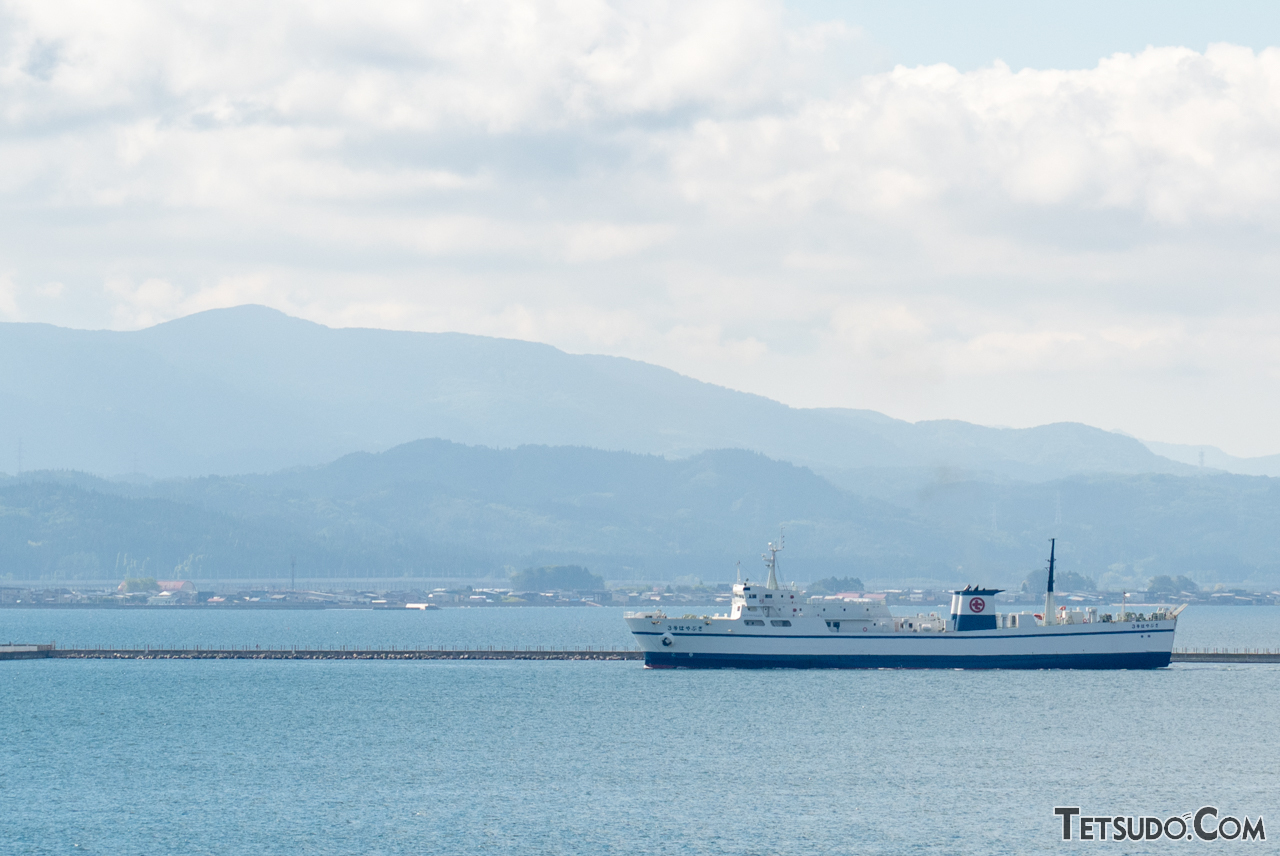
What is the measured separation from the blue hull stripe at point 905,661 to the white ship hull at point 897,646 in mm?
79

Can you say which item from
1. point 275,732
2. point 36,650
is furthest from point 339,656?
point 275,732

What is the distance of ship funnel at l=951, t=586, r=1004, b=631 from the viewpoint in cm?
13238

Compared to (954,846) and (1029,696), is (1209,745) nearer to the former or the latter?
(1029,696)

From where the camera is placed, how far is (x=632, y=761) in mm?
86375

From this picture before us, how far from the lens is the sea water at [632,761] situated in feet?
225

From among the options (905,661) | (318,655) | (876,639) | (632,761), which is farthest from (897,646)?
(318,655)

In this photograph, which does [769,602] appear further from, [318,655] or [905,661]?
[318,655]

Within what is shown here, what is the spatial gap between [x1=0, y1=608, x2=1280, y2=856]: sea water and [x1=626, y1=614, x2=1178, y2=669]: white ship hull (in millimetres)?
1643

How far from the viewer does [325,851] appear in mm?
65438

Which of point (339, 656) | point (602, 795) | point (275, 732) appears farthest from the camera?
point (339, 656)

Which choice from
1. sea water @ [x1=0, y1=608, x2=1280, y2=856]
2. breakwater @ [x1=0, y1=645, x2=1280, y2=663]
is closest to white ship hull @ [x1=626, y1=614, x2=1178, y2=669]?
sea water @ [x1=0, y1=608, x2=1280, y2=856]

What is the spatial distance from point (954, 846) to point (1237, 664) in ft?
301

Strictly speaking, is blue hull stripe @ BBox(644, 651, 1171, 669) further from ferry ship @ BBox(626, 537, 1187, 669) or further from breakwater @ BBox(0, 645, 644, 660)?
breakwater @ BBox(0, 645, 644, 660)

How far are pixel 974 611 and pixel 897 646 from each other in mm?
6917
